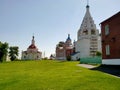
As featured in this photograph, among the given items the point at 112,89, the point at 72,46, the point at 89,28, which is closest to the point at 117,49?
the point at 112,89

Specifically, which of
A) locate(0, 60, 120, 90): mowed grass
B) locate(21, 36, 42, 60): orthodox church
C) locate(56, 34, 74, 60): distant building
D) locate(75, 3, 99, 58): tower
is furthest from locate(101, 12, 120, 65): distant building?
locate(21, 36, 42, 60): orthodox church

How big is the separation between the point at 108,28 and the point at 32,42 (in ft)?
379

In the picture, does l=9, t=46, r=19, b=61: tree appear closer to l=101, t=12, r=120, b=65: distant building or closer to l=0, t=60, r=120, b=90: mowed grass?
Answer: l=101, t=12, r=120, b=65: distant building

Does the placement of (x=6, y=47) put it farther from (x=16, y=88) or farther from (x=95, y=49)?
(x=16, y=88)

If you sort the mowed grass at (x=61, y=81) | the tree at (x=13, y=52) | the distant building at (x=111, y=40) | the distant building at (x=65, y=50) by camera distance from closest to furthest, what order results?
1. the mowed grass at (x=61, y=81)
2. the distant building at (x=111, y=40)
3. the tree at (x=13, y=52)
4. the distant building at (x=65, y=50)

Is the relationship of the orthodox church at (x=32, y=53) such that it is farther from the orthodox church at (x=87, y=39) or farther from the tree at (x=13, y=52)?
the orthodox church at (x=87, y=39)

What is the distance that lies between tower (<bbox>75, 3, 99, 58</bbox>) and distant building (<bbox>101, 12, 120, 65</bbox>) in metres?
59.3

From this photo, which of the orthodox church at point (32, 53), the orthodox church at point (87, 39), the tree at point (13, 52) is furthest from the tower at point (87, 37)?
the orthodox church at point (32, 53)

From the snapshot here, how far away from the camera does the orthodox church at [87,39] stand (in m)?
91.4

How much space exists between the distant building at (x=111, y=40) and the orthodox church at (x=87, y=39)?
59.3 meters

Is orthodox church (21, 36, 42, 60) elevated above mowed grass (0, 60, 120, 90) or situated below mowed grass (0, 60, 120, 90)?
above

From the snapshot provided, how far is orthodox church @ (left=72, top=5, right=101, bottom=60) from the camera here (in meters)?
91.4

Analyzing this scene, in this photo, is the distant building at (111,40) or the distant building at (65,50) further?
the distant building at (65,50)

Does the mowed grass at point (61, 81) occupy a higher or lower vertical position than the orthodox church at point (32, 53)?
lower
